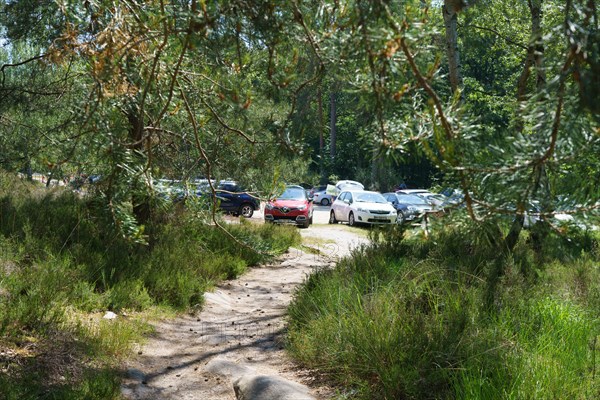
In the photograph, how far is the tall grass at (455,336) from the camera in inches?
169

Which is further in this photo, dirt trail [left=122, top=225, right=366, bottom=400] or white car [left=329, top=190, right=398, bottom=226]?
white car [left=329, top=190, right=398, bottom=226]

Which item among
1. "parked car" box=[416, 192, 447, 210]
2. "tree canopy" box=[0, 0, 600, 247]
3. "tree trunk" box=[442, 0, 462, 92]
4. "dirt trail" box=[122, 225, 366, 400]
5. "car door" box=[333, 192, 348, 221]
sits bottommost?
"dirt trail" box=[122, 225, 366, 400]

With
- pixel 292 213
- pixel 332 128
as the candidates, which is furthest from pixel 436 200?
pixel 332 128

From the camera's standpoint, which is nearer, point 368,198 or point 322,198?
point 368,198

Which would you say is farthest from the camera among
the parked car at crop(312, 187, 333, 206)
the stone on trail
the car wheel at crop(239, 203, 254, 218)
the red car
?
the parked car at crop(312, 187, 333, 206)

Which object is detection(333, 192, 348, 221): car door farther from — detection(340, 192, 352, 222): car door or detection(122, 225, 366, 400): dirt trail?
detection(122, 225, 366, 400): dirt trail

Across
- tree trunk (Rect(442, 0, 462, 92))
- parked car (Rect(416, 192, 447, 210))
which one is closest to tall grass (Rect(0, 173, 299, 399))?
parked car (Rect(416, 192, 447, 210))

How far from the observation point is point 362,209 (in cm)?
2400

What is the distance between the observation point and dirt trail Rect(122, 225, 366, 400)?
558cm

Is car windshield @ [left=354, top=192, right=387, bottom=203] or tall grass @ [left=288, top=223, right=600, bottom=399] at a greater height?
car windshield @ [left=354, top=192, right=387, bottom=203]

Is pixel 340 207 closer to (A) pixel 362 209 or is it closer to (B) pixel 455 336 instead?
(A) pixel 362 209

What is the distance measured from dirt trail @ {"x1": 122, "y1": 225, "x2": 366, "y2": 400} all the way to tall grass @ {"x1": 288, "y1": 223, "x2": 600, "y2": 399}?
39 centimetres

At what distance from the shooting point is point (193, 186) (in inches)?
317

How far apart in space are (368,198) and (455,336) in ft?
66.8
